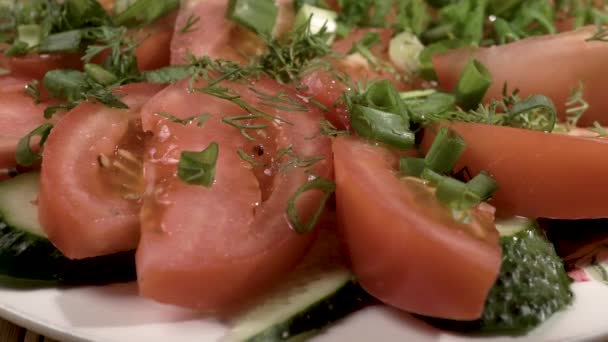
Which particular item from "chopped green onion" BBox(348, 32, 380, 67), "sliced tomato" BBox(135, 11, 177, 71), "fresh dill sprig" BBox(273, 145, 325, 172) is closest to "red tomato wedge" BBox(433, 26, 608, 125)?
"chopped green onion" BBox(348, 32, 380, 67)

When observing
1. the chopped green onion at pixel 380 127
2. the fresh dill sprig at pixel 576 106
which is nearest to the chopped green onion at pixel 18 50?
the chopped green onion at pixel 380 127

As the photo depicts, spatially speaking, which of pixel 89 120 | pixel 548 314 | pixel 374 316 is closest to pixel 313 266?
pixel 374 316

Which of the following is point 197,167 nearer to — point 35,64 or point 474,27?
point 35,64

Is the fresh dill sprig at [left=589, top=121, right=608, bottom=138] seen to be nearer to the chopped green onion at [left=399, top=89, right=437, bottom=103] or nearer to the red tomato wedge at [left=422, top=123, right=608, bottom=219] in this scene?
the red tomato wedge at [left=422, top=123, right=608, bottom=219]

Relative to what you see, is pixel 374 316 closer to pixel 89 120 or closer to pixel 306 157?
pixel 306 157

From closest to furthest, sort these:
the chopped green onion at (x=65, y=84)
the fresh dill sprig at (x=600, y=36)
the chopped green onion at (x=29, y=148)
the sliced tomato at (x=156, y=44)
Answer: the chopped green onion at (x=29, y=148) < the chopped green onion at (x=65, y=84) < the fresh dill sprig at (x=600, y=36) < the sliced tomato at (x=156, y=44)

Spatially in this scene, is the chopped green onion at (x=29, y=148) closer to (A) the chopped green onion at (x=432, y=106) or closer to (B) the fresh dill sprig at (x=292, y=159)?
(B) the fresh dill sprig at (x=292, y=159)
